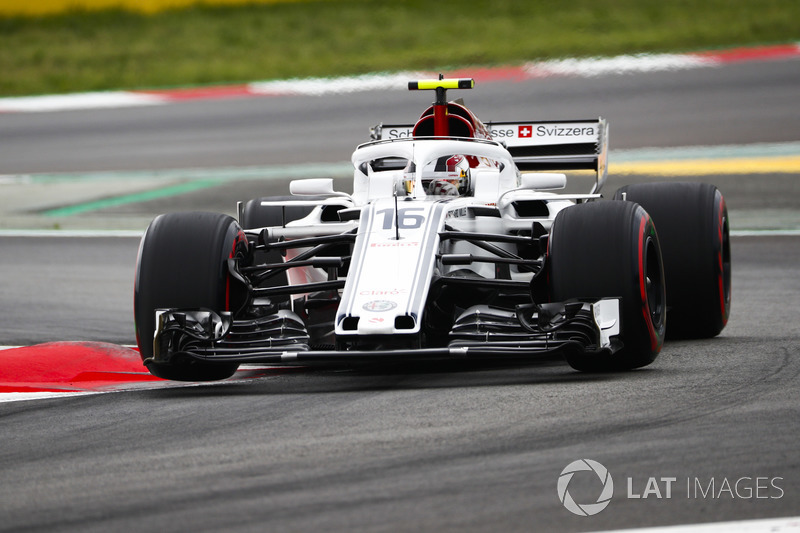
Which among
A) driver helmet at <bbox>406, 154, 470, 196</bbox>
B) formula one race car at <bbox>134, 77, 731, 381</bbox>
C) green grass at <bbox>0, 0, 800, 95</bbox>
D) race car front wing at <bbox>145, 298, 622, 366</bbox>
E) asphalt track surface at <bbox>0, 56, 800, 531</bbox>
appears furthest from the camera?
green grass at <bbox>0, 0, 800, 95</bbox>

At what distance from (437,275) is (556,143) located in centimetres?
369

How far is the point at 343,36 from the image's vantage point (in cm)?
2381

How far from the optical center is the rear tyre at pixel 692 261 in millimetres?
8680

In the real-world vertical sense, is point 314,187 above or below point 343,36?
below

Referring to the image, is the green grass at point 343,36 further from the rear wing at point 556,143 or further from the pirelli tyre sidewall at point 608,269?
the pirelli tyre sidewall at point 608,269

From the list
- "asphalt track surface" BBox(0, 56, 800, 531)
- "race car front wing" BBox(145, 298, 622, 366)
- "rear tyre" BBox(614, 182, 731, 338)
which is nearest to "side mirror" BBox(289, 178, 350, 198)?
"asphalt track surface" BBox(0, 56, 800, 531)

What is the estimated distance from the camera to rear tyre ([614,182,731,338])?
8.68 meters

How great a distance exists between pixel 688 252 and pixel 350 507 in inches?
182

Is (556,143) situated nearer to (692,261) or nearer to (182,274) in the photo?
(692,261)

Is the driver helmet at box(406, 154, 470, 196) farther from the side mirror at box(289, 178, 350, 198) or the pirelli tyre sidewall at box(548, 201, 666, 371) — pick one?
the pirelli tyre sidewall at box(548, 201, 666, 371)

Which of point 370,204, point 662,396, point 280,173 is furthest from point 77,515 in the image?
point 280,173

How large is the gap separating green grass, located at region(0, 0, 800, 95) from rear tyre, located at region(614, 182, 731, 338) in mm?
12619

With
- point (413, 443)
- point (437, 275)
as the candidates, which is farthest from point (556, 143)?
point (413, 443)

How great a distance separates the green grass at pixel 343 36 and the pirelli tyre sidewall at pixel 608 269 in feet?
47.1
